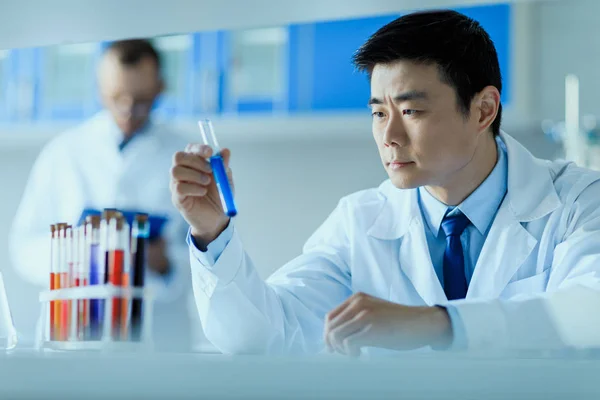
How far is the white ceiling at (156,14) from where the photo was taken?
2.82 feet

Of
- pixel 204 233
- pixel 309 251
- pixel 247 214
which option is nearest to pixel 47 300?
pixel 204 233

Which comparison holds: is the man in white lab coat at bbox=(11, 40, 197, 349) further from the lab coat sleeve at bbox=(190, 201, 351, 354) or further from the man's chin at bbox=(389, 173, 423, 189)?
the man's chin at bbox=(389, 173, 423, 189)

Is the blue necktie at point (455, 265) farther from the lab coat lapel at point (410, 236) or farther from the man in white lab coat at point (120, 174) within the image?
the man in white lab coat at point (120, 174)

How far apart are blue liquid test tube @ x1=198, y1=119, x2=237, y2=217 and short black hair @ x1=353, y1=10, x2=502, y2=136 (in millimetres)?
427

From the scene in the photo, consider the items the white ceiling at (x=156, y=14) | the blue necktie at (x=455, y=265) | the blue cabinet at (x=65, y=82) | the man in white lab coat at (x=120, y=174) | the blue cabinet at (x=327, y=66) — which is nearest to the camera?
the white ceiling at (x=156, y=14)

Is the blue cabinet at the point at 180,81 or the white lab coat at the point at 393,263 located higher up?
the blue cabinet at the point at 180,81

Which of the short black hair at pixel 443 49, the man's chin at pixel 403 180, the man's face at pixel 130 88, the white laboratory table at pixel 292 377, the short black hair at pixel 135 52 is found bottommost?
the white laboratory table at pixel 292 377

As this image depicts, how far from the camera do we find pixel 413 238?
1371 mm

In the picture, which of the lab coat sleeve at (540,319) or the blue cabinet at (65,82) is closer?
the lab coat sleeve at (540,319)

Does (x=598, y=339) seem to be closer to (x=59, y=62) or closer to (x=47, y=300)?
(x=47, y=300)

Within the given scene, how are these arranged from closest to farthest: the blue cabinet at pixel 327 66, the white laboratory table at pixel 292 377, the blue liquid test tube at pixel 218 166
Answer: the white laboratory table at pixel 292 377 < the blue liquid test tube at pixel 218 166 < the blue cabinet at pixel 327 66

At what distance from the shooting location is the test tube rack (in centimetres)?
86

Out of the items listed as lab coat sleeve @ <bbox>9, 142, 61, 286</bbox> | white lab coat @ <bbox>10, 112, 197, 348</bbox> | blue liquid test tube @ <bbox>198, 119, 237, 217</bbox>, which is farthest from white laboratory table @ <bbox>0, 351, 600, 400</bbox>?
lab coat sleeve @ <bbox>9, 142, 61, 286</bbox>

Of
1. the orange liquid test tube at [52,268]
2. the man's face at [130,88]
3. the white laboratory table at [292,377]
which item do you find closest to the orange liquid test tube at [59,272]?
→ the orange liquid test tube at [52,268]
